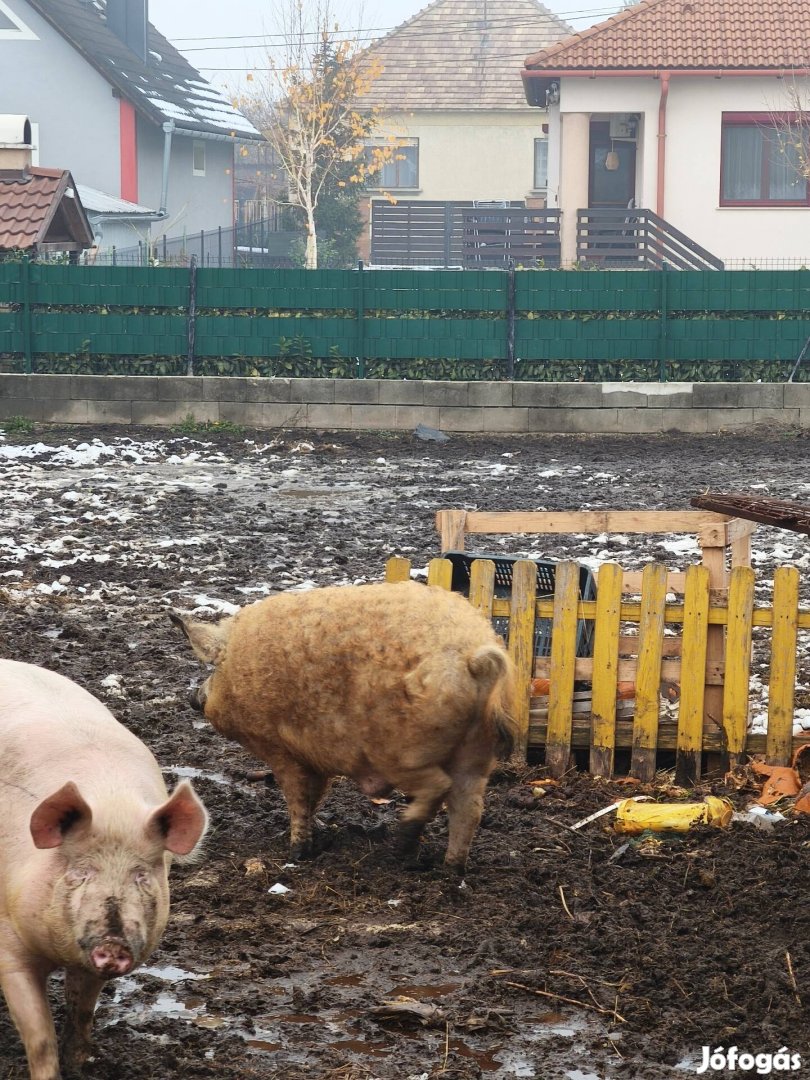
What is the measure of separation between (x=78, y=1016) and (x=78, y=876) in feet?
2.34

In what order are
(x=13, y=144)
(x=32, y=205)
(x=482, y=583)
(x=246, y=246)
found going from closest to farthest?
(x=482, y=583), (x=32, y=205), (x=13, y=144), (x=246, y=246)

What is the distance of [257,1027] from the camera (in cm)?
438

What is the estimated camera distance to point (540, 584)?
7.50 meters

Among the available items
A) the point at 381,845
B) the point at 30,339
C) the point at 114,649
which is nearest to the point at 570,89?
the point at 30,339

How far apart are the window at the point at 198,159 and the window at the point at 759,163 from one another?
18.0 metres

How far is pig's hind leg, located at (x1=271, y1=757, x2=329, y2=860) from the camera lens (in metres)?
5.73

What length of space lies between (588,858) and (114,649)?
384 centimetres

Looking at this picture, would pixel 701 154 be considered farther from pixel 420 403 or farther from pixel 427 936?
pixel 427 936

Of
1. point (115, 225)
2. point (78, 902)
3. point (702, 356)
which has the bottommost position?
point (78, 902)

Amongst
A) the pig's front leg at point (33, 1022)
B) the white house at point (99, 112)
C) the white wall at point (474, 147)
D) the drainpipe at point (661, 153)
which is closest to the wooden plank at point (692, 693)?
the pig's front leg at point (33, 1022)

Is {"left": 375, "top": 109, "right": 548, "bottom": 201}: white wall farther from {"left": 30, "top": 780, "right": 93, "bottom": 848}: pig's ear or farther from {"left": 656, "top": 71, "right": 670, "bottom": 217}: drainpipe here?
{"left": 30, "top": 780, "right": 93, "bottom": 848}: pig's ear

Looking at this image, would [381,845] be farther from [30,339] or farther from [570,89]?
[570,89]

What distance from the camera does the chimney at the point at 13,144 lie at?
2247 cm

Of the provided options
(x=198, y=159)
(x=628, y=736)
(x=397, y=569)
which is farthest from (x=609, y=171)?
(x=628, y=736)
